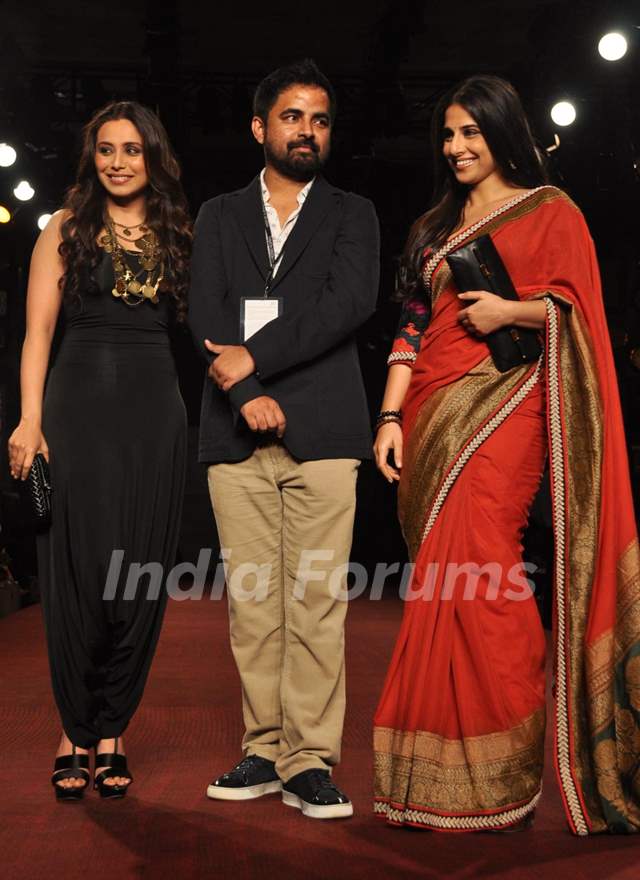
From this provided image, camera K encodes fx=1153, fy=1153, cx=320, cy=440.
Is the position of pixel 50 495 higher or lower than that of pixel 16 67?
lower

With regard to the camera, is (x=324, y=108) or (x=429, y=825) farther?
(x=324, y=108)

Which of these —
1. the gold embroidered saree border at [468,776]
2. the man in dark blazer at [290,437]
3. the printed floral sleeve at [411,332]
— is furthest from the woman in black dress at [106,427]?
the gold embroidered saree border at [468,776]

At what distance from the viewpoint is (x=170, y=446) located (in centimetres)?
254

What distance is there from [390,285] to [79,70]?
353 cm

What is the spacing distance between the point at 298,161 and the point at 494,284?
1.74 ft

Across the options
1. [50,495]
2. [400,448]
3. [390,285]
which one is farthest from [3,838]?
[390,285]

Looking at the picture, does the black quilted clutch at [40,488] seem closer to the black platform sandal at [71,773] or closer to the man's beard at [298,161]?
the black platform sandal at [71,773]

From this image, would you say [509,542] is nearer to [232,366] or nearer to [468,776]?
[468,776]

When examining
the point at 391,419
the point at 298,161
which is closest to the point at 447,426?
the point at 391,419

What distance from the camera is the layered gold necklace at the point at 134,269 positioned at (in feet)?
8.29

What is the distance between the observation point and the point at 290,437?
2422 mm

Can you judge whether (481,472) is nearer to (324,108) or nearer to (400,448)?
(400,448)

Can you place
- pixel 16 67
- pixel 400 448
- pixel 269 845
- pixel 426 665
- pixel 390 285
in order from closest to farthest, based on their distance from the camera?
pixel 269 845
pixel 426 665
pixel 400 448
pixel 16 67
pixel 390 285

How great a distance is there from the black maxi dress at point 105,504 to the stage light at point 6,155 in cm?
584
